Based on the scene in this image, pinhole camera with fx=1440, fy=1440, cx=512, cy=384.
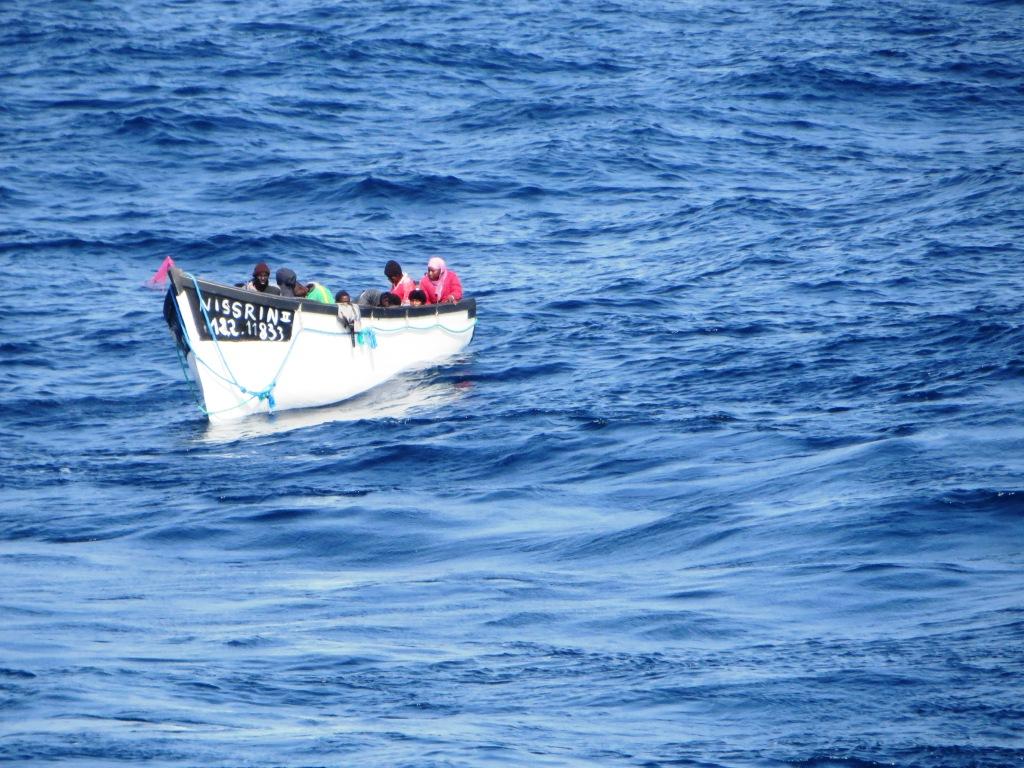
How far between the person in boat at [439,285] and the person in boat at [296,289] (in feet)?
6.88

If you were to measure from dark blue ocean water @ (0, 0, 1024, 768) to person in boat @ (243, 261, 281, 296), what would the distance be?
62.9 inches

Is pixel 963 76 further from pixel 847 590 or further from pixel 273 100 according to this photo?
pixel 847 590

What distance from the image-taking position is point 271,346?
56.5 ft

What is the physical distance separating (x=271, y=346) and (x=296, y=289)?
115 centimetres

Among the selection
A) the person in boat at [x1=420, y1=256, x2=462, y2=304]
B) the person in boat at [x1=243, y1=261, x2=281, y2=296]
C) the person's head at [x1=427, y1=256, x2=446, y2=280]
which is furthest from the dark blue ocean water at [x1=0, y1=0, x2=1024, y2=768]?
the person in boat at [x1=243, y1=261, x2=281, y2=296]

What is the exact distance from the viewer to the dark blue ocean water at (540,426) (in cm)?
862

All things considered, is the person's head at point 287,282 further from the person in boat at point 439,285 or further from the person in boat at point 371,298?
the person in boat at point 439,285

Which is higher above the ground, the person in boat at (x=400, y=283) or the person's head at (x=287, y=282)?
the person's head at (x=287, y=282)

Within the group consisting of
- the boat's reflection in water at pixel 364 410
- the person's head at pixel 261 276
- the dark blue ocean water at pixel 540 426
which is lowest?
the boat's reflection in water at pixel 364 410

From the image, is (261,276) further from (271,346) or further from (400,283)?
(400,283)

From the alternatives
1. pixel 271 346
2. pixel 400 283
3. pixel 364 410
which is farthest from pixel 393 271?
pixel 271 346

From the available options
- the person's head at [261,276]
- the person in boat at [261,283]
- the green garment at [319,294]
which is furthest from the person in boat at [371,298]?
the person's head at [261,276]

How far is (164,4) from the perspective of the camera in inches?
1802

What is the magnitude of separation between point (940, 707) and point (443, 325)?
12.0 m
